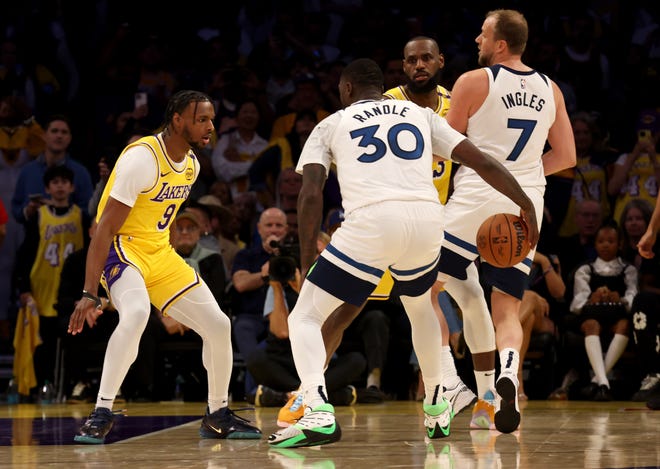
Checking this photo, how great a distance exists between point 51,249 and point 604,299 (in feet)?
15.9

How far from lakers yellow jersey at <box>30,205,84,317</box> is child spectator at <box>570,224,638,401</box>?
174 inches

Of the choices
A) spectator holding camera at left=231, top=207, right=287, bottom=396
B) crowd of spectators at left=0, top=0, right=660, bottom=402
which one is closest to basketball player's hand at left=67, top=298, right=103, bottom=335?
spectator holding camera at left=231, top=207, right=287, bottom=396

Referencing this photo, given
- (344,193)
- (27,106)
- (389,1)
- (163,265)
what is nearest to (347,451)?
(344,193)

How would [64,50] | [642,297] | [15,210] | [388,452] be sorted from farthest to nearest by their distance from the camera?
[64,50]
[15,210]
[642,297]
[388,452]

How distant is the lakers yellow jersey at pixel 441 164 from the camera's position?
639 centimetres

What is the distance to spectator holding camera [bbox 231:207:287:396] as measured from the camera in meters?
9.01

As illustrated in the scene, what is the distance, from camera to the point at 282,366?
856cm

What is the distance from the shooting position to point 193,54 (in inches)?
498

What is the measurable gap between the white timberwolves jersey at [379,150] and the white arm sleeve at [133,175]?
94cm

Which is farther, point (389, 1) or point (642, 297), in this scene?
point (389, 1)

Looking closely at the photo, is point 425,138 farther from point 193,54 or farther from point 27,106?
point 193,54

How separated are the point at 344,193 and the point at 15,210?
6133 millimetres

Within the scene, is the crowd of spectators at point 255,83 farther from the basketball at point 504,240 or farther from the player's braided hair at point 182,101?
the basketball at point 504,240

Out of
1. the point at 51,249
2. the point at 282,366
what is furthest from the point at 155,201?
the point at 51,249
